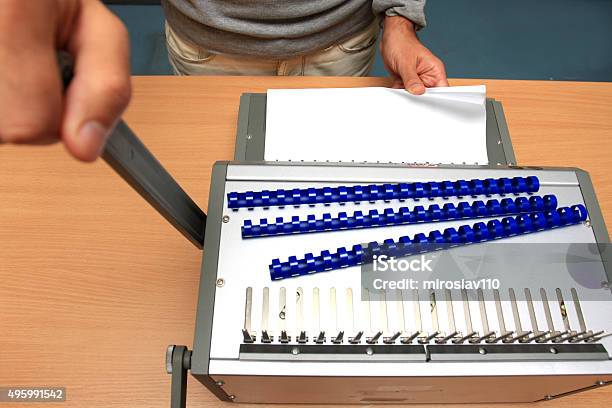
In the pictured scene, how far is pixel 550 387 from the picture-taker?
0.52m

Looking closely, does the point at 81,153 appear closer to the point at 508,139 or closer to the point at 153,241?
the point at 153,241

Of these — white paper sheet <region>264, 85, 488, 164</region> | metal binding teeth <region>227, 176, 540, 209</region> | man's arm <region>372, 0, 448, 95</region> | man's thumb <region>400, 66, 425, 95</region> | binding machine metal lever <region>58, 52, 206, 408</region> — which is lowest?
binding machine metal lever <region>58, 52, 206, 408</region>

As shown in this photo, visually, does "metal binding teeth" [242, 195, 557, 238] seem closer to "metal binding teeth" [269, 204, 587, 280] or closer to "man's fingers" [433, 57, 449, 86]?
"metal binding teeth" [269, 204, 587, 280]

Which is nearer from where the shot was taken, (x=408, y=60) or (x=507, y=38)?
(x=408, y=60)

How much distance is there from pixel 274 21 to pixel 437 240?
43 cm

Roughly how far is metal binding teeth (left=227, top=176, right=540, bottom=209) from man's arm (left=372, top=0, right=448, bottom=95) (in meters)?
0.22

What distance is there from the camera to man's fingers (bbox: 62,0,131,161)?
25 centimetres

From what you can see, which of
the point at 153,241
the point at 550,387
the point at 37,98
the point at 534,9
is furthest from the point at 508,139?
the point at 534,9

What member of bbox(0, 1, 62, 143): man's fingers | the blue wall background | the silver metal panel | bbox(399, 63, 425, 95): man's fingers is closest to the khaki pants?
bbox(399, 63, 425, 95): man's fingers

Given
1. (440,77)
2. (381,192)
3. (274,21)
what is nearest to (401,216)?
(381,192)

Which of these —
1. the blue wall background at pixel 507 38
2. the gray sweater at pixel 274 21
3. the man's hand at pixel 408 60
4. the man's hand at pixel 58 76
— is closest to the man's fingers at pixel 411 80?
the man's hand at pixel 408 60

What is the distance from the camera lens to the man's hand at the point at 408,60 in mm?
729

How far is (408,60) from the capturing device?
75 centimetres

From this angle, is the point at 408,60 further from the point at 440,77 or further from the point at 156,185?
the point at 156,185
